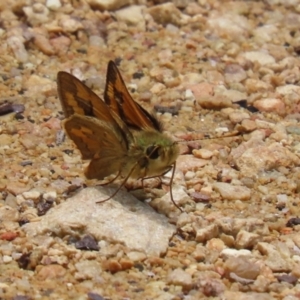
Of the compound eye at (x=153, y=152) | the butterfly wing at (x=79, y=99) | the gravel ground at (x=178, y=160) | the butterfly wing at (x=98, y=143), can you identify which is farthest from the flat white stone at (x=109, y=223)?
the butterfly wing at (x=79, y=99)

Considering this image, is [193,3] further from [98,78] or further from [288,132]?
[288,132]

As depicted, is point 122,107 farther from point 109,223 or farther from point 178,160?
point 109,223

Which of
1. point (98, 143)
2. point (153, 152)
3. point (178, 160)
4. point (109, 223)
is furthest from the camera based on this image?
point (178, 160)

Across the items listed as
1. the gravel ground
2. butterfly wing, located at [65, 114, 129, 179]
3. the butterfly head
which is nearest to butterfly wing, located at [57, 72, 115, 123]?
butterfly wing, located at [65, 114, 129, 179]

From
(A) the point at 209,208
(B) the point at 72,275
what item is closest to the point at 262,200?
(A) the point at 209,208

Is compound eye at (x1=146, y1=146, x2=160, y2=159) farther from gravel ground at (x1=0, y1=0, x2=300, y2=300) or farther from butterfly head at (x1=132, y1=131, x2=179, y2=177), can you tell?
gravel ground at (x1=0, y1=0, x2=300, y2=300)

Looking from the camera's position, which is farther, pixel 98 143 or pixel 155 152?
pixel 98 143

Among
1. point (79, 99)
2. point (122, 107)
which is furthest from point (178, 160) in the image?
point (79, 99)
